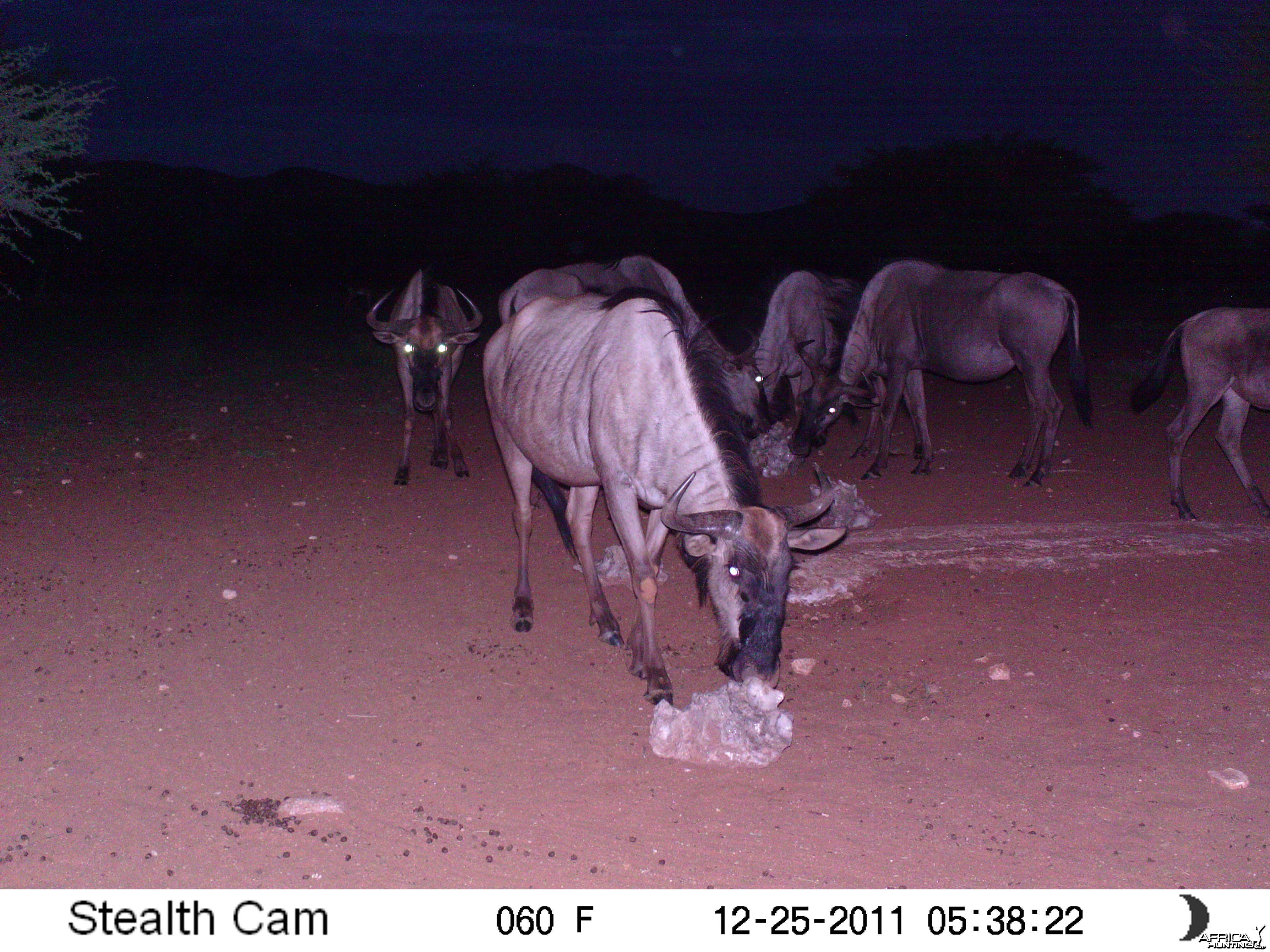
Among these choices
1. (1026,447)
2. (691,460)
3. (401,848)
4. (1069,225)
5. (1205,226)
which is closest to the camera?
(401,848)

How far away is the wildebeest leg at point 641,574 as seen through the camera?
5176 mm

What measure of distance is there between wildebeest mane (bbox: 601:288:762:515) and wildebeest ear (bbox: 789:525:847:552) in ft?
0.68

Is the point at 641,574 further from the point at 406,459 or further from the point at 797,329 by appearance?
the point at 797,329

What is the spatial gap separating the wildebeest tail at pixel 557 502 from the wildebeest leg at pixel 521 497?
15cm

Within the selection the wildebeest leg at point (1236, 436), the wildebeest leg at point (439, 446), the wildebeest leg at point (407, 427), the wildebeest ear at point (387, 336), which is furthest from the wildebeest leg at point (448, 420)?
the wildebeest leg at point (1236, 436)

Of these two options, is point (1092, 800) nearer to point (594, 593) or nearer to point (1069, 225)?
point (594, 593)

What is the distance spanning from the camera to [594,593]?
6082 mm

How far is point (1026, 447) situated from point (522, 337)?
206 inches

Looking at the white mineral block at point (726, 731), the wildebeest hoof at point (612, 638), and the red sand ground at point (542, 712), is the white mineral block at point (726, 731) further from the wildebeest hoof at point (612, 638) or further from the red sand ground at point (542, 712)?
the wildebeest hoof at point (612, 638)

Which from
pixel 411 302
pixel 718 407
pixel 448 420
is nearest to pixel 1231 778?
pixel 718 407

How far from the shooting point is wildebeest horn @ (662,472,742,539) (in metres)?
4.30

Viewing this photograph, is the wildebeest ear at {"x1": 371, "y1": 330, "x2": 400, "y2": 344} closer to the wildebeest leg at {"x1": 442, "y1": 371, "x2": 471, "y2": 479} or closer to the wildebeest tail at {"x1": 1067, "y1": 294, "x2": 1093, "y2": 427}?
the wildebeest leg at {"x1": 442, "y1": 371, "x2": 471, "y2": 479}

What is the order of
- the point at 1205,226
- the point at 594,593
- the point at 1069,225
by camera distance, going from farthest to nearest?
the point at 1205,226
the point at 1069,225
the point at 594,593

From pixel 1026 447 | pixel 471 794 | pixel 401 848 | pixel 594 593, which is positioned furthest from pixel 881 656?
pixel 1026 447
